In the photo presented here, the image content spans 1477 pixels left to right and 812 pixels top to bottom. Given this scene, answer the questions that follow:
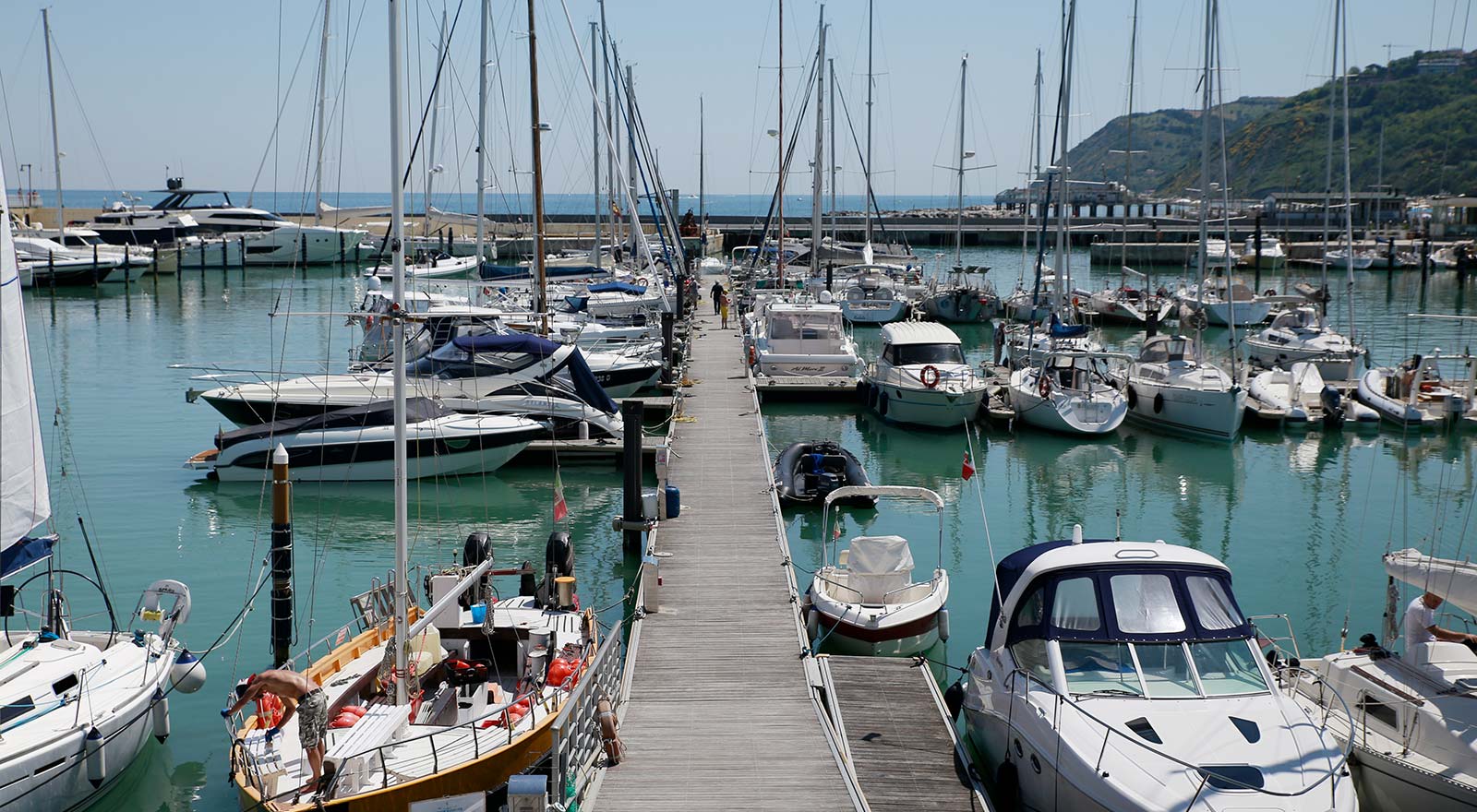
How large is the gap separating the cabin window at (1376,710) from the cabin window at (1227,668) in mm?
1488

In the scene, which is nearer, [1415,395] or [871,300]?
[1415,395]

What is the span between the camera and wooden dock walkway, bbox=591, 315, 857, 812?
11.2 meters

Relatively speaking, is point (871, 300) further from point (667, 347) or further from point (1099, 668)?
point (1099, 668)

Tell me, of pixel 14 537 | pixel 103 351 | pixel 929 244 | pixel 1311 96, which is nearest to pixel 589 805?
pixel 14 537

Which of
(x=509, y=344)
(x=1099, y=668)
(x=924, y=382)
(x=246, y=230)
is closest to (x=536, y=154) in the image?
(x=509, y=344)

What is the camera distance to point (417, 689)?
523 inches

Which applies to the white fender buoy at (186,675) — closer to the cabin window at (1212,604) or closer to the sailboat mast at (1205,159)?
the cabin window at (1212,604)

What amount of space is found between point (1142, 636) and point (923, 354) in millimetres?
22579

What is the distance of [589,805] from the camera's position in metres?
10.8

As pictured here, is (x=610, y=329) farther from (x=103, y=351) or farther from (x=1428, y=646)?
(x=1428, y=646)

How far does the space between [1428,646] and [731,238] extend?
89.9m

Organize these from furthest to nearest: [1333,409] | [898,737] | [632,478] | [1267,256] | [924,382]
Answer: [1267,256]
[1333,409]
[924,382]
[632,478]
[898,737]

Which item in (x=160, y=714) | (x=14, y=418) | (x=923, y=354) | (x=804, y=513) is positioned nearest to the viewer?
(x=14, y=418)

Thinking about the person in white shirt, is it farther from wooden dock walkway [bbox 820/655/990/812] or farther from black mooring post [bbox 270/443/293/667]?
black mooring post [bbox 270/443/293/667]
